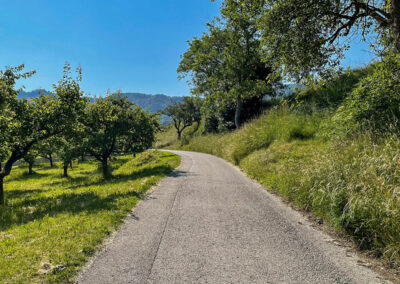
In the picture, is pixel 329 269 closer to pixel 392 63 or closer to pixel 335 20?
pixel 392 63

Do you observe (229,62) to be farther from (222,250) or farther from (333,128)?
(222,250)

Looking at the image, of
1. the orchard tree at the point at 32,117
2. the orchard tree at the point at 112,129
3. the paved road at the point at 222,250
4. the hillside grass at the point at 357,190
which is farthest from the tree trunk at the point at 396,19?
the orchard tree at the point at 112,129

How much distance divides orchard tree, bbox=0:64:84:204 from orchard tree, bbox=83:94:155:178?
12.7 ft

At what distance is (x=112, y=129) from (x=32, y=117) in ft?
19.4

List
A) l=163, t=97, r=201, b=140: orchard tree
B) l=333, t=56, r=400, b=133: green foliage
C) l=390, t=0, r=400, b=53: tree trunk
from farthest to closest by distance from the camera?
l=163, t=97, r=201, b=140: orchard tree < l=333, t=56, r=400, b=133: green foliage < l=390, t=0, r=400, b=53: tree trunk

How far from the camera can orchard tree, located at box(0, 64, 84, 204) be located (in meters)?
10.3

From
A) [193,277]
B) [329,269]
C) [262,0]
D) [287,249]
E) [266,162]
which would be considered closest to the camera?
[193,277]

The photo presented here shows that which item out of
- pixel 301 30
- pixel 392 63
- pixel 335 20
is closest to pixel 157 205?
pixel 301 30

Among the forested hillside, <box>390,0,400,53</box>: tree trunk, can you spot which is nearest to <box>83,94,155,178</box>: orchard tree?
the forested hillside

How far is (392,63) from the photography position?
7434mm

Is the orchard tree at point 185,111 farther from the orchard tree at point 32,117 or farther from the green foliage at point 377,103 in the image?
the green foliage at point 377,103

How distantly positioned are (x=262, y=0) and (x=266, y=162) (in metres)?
7.66

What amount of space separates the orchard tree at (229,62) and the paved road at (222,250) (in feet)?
68.1

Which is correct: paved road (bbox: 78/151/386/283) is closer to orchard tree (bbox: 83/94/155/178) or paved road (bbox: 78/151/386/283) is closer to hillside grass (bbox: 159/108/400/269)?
hillside grass (bbox: 159/108/400/269)
